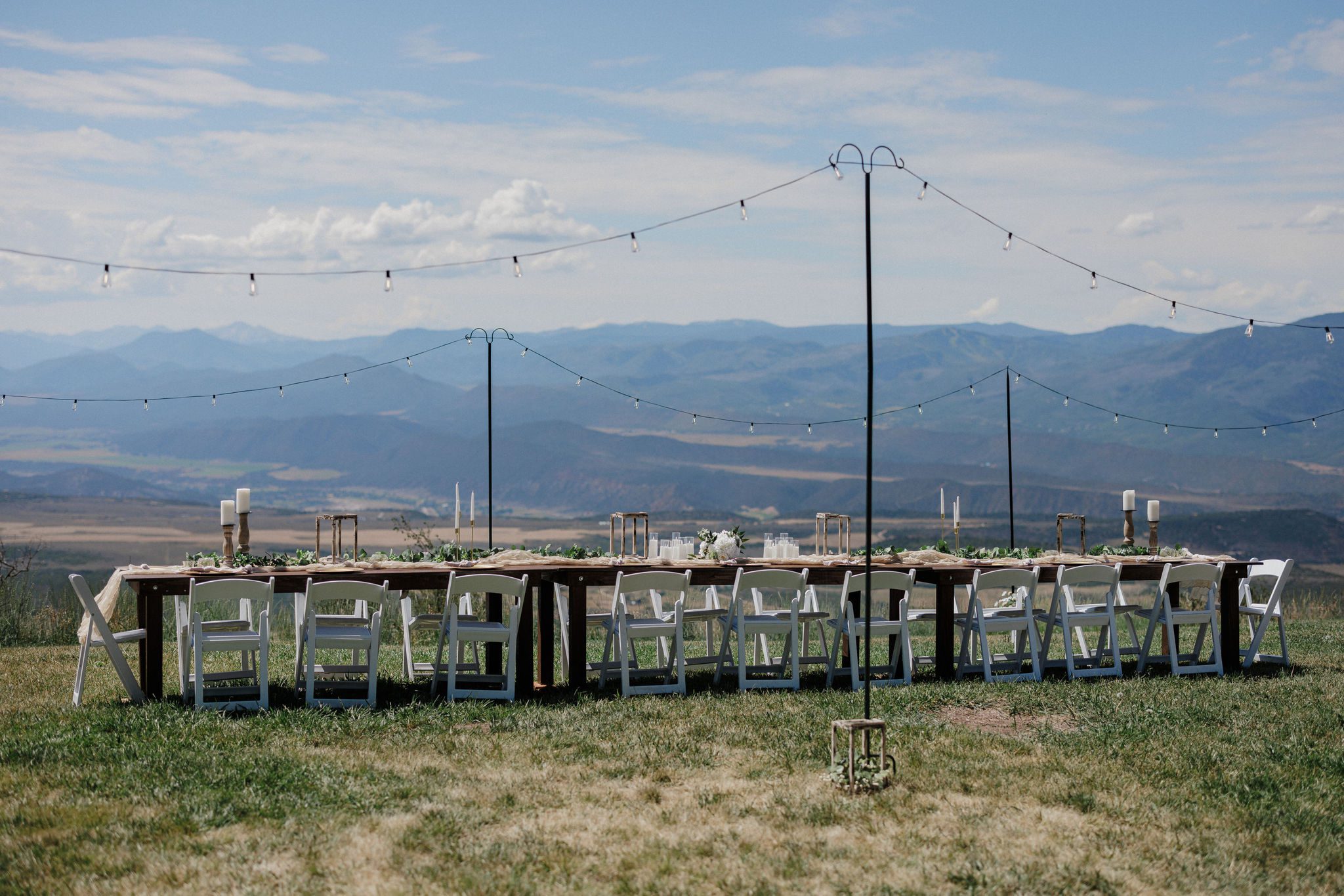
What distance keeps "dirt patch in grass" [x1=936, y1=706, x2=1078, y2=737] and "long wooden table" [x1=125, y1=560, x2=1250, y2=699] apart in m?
1.23

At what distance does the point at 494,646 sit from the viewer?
321 inches

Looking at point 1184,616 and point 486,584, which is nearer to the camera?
point 486,584

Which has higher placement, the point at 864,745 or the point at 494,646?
the point at 494,646

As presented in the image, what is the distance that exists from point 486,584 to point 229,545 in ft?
5.31

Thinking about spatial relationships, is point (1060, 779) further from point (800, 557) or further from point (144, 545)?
point (144, 545)

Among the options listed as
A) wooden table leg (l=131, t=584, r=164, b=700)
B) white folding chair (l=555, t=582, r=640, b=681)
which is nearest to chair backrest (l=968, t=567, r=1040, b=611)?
white folding chair (l=555, t=582, r=640, b=681)

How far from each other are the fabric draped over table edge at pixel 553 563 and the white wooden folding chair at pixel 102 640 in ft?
0.23

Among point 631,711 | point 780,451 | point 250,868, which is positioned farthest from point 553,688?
point 780,451

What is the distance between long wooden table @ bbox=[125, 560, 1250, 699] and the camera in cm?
719

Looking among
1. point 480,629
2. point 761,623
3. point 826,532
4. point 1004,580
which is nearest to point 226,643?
point 480,629

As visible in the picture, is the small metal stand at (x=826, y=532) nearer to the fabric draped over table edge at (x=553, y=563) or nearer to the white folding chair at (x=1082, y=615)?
the fabric draped over table edge at (x=553, y=563)

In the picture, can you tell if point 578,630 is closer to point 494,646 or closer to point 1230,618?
point 494,646

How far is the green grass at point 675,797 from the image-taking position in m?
4.41

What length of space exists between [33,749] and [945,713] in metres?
4.34
